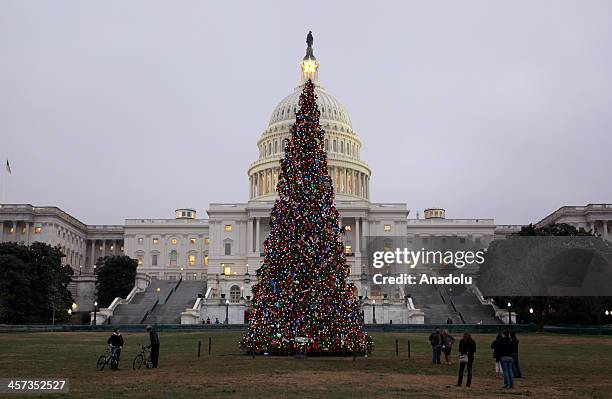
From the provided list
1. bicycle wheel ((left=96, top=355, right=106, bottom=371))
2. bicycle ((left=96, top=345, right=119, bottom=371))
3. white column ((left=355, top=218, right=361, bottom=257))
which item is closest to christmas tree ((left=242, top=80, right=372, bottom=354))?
bicycle ((left=96, top=345, right=119, bottom=371))

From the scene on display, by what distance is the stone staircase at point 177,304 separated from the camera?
290 ft

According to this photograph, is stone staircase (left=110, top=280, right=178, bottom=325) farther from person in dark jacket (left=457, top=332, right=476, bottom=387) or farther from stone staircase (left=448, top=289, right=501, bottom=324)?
person in dark jacket (left=457, top=332, right=476, bottom=387)

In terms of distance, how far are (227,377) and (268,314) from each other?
8379 mm

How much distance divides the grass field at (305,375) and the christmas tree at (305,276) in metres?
1.17

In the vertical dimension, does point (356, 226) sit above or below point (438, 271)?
above

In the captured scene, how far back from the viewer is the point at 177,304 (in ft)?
320

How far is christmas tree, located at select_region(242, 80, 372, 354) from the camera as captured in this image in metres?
34.7

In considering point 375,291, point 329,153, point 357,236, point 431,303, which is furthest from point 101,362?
point 329,153

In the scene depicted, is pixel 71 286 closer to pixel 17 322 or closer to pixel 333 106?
pixel 17 322

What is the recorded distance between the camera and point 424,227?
148m

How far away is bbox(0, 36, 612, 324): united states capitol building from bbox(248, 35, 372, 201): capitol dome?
0.81ft

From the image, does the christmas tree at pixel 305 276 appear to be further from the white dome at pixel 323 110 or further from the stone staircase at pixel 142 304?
the white dome at pixel 323 110

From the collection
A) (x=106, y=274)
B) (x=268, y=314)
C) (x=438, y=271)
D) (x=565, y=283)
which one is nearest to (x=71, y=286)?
(x=106, y=274)

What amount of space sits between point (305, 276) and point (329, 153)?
11224cm
